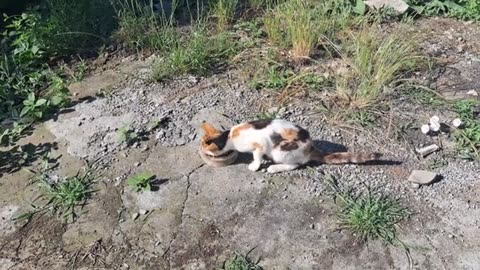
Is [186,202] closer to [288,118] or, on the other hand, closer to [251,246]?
[251,246]

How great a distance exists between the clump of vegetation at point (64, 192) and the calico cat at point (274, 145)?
775mm

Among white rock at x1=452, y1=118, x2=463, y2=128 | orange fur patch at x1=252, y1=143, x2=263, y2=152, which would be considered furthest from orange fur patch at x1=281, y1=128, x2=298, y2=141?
white rock at x1=452, y1=118, x2=463, y2=128

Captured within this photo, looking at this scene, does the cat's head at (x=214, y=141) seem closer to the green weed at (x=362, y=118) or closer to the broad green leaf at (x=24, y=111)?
the green weed at (x=362, y=118)

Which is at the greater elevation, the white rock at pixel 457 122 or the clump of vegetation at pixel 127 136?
the white rock at pixel 457 122

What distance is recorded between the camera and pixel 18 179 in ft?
12.0

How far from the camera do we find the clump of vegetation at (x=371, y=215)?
3.16 m

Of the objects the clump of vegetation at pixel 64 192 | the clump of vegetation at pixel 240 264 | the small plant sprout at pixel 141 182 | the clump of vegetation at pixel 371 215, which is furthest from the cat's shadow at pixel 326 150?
the clump of vegetation at pixel 64 192

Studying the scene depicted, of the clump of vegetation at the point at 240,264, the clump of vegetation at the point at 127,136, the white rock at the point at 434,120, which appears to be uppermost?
the white rock at the point at 434,120

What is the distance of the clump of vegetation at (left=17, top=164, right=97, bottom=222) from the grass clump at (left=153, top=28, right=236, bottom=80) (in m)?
1.12

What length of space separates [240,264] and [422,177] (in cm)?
125

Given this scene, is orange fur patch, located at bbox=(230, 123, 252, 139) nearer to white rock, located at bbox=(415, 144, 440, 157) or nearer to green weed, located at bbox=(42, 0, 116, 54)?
white rock, located at bbox=(415, 144, 440, 157)

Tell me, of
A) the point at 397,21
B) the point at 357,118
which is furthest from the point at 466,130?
the point at 397,21

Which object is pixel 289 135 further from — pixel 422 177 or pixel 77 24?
pixel 77 24

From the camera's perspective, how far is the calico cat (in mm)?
3359
